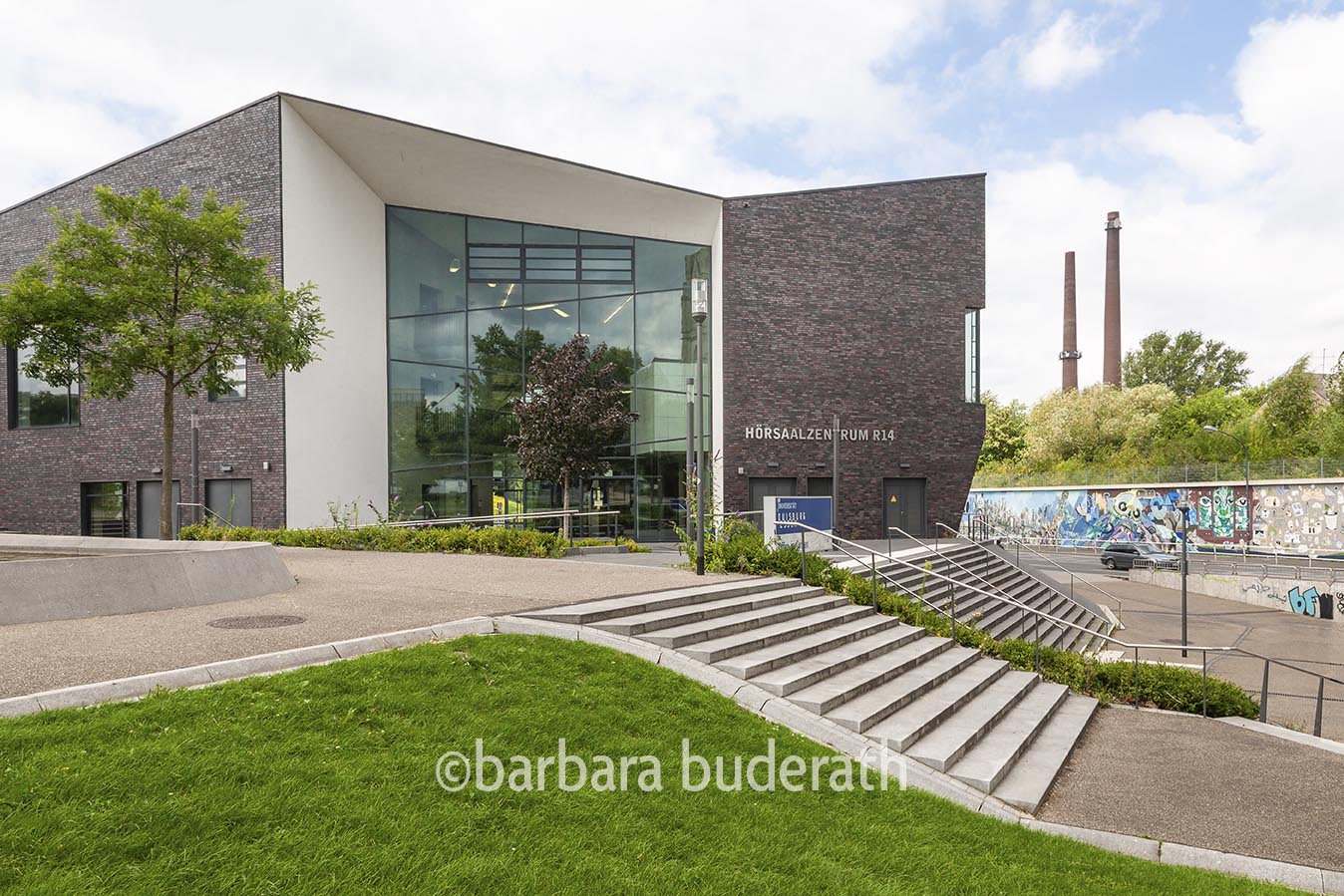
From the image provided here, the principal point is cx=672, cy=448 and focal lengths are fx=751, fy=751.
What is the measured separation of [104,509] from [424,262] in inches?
489

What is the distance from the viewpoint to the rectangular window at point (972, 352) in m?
25.9

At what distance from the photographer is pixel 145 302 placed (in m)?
13.5

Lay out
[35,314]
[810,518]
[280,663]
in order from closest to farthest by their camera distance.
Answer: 1. [280,663]
2. [35,314]
3. [810,518]

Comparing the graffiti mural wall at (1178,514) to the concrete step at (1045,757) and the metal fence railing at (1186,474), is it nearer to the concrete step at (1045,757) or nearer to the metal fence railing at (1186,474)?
the metal fence railing at (1186,474)

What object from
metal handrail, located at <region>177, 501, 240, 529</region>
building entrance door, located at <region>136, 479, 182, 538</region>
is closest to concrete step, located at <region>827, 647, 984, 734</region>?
metal handrail, located at <region>177, 501, 240, 529</region>

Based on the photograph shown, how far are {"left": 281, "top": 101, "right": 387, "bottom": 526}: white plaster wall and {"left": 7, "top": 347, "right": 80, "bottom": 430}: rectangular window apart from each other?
8609 mm

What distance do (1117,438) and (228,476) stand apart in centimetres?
5711

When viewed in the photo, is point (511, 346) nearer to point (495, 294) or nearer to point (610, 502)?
point (495, 294)

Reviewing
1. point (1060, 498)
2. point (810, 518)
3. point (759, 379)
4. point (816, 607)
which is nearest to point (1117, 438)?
point (1060, 498)

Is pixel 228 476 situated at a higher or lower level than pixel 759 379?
lower

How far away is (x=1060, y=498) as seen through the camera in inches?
1805

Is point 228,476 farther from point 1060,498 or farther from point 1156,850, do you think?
point 1060,498

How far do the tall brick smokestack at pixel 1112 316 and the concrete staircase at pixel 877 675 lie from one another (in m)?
58.4

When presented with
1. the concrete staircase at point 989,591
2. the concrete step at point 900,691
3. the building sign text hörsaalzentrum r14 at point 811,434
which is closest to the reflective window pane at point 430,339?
the building sign text hörsaalzentrum r14 at point 811,434
